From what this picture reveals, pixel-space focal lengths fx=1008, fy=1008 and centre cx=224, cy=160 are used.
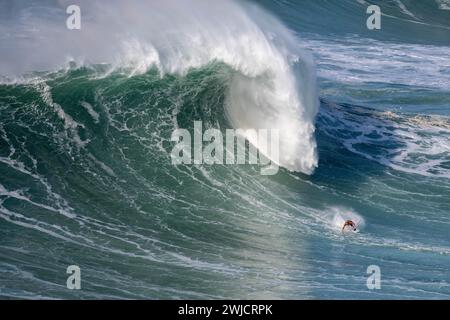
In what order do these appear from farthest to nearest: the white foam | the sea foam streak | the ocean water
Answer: the sea foam streak, the white foam, the ocean water

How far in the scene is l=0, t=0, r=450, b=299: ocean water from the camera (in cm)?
1302

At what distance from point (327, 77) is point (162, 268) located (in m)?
14.7

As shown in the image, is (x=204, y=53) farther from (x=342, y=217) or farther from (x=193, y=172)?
(x=342, y=217)

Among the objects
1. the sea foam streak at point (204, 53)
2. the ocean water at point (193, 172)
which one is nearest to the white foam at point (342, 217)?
the ocean water at point (193, 172)

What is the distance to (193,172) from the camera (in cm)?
1694

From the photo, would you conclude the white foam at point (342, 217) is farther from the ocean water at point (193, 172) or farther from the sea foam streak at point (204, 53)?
the sea foam streak at point (204, 53)

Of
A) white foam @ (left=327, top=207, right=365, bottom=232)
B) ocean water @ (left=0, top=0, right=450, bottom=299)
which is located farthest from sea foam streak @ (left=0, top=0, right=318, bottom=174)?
white foam @ (left=327, top=207, right=365, bottom=232)

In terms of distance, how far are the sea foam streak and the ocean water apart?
32 mm

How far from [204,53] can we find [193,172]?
9.94ft

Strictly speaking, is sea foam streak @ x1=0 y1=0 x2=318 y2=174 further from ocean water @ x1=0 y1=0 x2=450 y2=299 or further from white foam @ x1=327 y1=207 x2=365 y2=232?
white foam @ x1=327 y1=207 x2=365 y2=232

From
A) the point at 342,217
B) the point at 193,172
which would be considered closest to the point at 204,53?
the point at 193,172

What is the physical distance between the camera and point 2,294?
11.4 metres

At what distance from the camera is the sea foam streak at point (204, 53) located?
59.2 ft

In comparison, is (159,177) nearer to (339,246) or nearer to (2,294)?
(339,246)
